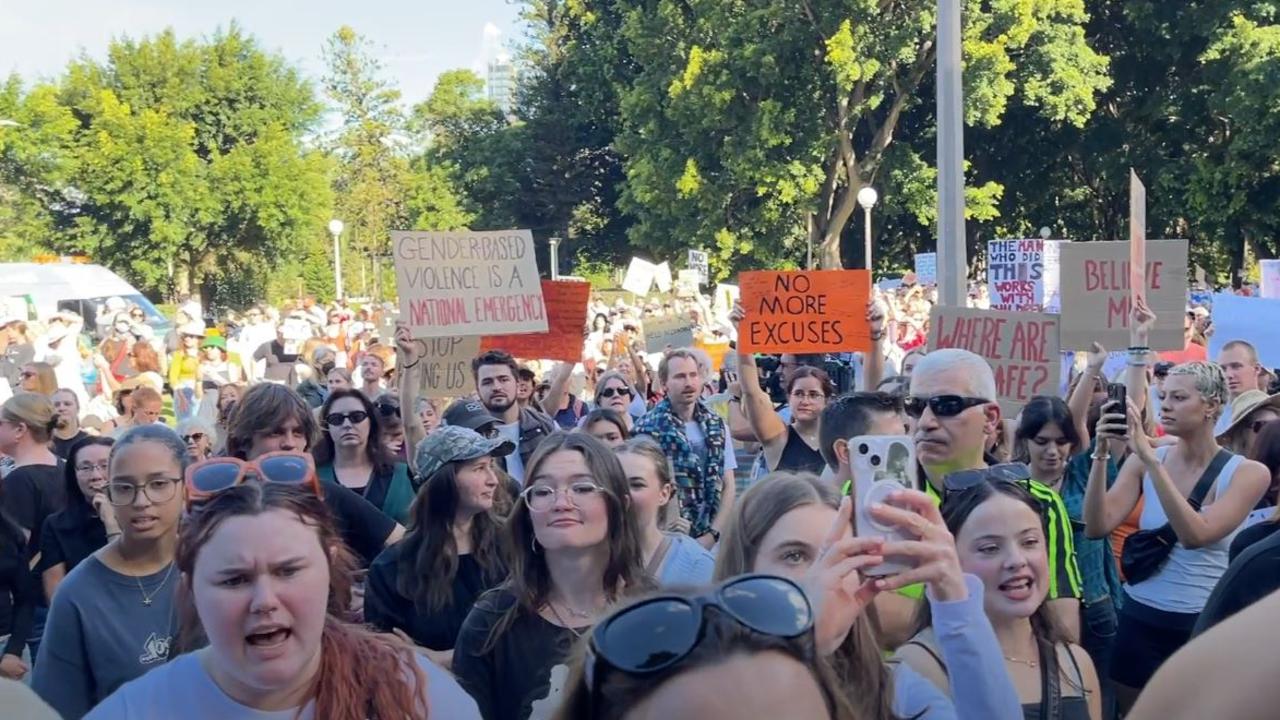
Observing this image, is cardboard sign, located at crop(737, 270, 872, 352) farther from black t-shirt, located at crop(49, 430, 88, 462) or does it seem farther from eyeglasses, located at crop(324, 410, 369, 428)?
black t-shirt, located at crop(49, 430, 88, 462)

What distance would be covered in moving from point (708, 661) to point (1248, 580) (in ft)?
6.29

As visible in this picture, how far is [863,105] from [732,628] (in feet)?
114

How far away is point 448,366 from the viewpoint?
31.1ft

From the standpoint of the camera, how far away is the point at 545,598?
375 cm

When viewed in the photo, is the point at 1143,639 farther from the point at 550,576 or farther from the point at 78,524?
the point at 78,524

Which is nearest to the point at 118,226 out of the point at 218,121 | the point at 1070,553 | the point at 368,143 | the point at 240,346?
the point at 218,121

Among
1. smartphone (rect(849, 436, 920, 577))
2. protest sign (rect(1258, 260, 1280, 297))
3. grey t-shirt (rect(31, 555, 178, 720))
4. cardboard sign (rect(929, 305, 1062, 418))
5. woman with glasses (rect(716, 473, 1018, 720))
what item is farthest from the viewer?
protest sign (rect(1258, 260, 1280, 297))

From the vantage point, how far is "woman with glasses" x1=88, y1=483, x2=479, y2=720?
103 inches

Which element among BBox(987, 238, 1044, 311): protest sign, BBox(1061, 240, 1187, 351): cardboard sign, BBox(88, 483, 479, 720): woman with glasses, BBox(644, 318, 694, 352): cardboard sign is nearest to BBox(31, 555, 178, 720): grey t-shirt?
BBox(88, 483, 479, 720): woman with glasses

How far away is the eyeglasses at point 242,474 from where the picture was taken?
3.09m

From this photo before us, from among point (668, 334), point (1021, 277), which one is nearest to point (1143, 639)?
point (668, 334)

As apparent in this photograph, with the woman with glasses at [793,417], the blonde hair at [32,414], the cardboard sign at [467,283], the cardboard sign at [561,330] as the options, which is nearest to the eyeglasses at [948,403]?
the woman with glasses at [793,417]

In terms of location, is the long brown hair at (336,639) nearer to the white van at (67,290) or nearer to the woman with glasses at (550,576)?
the woman with glasses at (550,576)

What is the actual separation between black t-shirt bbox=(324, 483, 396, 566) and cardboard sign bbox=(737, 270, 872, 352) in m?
3.16
